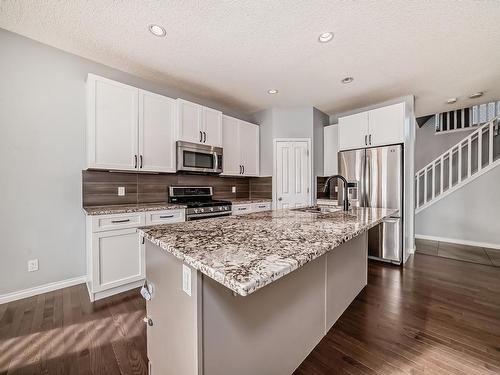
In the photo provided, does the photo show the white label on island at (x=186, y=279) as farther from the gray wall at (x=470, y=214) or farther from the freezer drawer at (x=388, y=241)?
the gray wall at (x=470, y=214)

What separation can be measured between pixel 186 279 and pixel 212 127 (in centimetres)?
289

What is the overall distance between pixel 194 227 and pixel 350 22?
2.20 meters

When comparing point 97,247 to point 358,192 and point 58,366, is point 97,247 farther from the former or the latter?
point 358,192

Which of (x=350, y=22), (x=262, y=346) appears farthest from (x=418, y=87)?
(x=262, y=346)

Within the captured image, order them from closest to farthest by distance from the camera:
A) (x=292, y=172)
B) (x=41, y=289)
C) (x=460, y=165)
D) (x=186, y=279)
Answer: (x=186, y=279) < (x=41, y=289) < (x=292, y=172) < (x=460, y=165)

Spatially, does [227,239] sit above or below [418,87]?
below

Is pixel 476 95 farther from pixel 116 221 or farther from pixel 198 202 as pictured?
pixel 116 221

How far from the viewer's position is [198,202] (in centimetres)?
320

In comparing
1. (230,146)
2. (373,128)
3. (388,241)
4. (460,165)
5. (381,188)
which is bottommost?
(388,241)

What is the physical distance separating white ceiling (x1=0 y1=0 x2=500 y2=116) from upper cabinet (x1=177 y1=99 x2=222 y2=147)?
35 cm

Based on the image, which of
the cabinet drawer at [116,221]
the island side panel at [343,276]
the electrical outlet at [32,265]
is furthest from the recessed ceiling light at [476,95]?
the electrical outlet at [32,265]

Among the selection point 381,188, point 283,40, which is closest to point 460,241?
point 381,188

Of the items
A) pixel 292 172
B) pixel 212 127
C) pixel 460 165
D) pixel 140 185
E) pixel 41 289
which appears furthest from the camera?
pixel 460 165

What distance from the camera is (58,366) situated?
1381 mm
